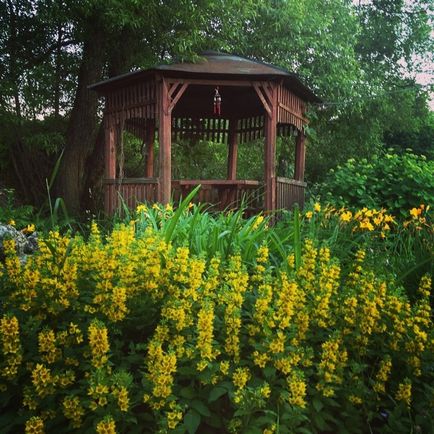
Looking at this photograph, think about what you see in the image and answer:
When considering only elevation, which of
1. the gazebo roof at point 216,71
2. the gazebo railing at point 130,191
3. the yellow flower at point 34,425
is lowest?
the yellow flower at point 34,425

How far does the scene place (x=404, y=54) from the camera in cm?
1983

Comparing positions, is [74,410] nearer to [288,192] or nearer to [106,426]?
[106,426]

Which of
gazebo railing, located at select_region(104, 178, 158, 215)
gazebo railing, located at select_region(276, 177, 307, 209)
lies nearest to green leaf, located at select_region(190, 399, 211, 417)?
gazebo railing, located at select_region(104, 178, 158, 215)

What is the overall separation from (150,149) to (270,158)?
3335 millimetres

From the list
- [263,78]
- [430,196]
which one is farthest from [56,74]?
[430,196]

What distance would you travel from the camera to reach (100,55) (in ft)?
34.9

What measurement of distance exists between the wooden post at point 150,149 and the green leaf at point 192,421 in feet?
30.4

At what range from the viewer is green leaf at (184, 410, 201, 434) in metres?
1.74

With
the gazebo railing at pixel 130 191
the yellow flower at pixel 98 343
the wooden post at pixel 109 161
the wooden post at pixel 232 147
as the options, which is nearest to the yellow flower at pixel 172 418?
the yellow flower at pixel 98 343

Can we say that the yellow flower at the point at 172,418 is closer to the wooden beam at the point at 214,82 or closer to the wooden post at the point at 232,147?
the wooden beam at the point at 214,82

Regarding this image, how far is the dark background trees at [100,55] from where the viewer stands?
380 inches

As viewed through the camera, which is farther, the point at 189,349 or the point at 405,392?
the point at 405,392

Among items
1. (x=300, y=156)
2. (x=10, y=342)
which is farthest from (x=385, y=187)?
(x=10, y=342)

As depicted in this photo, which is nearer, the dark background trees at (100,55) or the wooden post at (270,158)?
the wooden post at (270,158)
